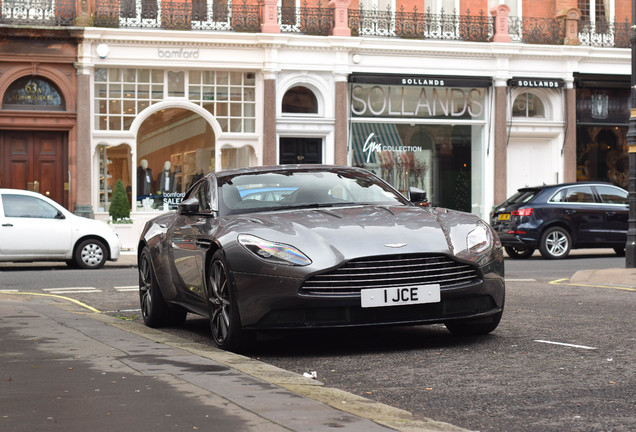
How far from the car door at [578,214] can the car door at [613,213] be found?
16cm

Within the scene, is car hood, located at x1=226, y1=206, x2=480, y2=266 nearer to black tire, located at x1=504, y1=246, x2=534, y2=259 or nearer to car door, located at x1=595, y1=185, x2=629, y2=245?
car door, located at x1=595, y1=185, x2=629, y2=245

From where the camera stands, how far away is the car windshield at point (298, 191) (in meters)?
8.88

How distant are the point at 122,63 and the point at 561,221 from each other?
12.3m

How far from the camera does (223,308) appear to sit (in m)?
8.06

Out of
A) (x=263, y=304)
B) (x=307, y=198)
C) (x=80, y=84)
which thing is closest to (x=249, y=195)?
(x=307, y=198)

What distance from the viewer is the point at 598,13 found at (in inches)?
1296

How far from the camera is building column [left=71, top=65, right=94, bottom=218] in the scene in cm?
2795

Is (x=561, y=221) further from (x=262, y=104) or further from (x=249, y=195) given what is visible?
(x=249, y=195)

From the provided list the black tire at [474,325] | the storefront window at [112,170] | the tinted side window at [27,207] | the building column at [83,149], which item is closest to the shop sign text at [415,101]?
the storefront window at [112,170]

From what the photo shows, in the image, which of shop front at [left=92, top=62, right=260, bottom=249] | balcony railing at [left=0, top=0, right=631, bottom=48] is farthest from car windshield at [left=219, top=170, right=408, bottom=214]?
balcony railing at [left=0, top=0, right=631, bottom=48]

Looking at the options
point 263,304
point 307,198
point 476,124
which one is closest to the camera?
point 263,304

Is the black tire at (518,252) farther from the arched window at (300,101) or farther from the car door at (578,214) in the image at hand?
the arched window at (300,101)

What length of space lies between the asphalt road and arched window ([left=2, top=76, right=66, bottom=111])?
56.5ft

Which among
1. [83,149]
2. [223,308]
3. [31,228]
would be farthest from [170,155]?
[223,308]
